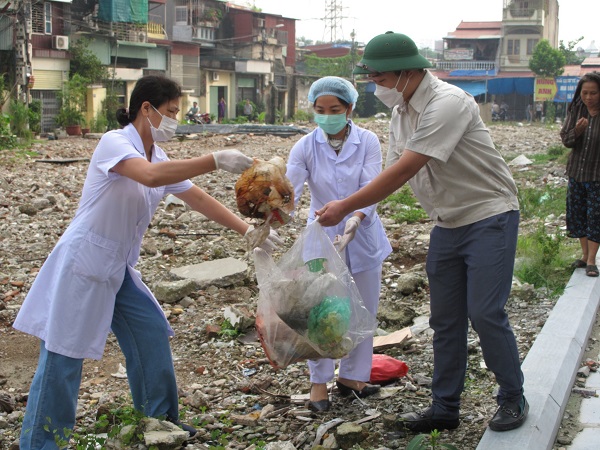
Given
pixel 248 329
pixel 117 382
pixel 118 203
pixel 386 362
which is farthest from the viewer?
pixel 248 329

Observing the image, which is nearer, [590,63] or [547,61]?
[547,61]

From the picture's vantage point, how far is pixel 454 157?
3.22 metres

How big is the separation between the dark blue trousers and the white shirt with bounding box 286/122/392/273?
49 centimetres

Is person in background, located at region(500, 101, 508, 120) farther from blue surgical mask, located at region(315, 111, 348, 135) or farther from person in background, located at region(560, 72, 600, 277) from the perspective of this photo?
blue surgical mask, located at region(315, 111, 348, 135)

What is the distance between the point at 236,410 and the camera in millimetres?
3977

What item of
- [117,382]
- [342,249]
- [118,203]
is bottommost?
[117,382]

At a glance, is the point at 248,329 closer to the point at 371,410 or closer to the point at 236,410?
the point at 236,410

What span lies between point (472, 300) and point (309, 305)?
0.71 m

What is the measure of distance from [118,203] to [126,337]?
63 cm

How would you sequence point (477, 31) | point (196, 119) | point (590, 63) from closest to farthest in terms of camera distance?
point (196, 119)
point (590, 63)
point (477, 31)

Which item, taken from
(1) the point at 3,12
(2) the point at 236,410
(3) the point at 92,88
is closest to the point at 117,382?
(2) the point at 236,410

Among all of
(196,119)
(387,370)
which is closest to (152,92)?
(387,370)

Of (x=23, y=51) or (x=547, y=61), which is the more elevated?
(x=547, y=61)

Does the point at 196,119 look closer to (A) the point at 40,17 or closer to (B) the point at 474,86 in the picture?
(A) the point at 40,17
